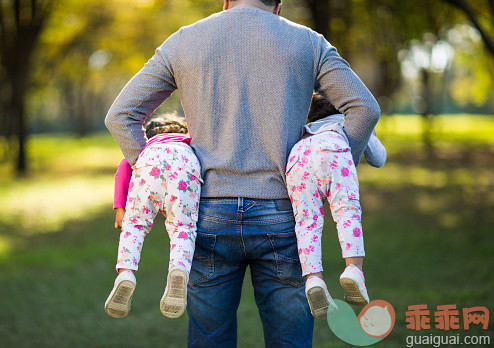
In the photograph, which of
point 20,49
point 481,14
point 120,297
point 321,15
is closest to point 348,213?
point 120,297

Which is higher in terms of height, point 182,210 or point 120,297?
point 182,210

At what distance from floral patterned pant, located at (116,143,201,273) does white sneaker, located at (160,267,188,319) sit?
4cm

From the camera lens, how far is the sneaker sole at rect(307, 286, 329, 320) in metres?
2.31

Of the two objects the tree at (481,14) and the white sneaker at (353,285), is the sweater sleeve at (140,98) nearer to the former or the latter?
the white sneaker at (353,285)

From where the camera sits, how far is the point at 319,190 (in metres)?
2.38

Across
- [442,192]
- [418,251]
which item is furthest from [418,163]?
[418,251]

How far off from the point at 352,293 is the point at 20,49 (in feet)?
57.6

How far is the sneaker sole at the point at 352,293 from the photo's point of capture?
2293 millimetres

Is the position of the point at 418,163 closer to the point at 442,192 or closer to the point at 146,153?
the point at 442,192

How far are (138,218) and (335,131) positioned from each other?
894 millimetres

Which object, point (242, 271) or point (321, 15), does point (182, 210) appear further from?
point (321, 15)

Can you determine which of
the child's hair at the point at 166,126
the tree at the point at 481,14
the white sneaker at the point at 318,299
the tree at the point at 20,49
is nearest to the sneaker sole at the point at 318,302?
the white sneaker at the point at 318,299

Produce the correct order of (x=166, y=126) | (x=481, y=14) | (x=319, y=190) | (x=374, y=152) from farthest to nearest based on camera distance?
(x=481, y=14)
(x=166, y=126)
(x=374, y=152)
(x=319, y=190)

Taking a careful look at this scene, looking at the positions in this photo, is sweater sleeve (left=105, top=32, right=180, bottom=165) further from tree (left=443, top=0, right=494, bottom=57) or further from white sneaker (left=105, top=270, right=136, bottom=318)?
tree (left=443, top=0, right=494, bottom=57)
